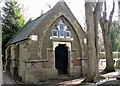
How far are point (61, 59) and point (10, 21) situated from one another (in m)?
14.0

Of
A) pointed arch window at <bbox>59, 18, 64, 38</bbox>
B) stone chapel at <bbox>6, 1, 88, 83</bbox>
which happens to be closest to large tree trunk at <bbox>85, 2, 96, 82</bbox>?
stone chapel at <bbox>6, 1, 88, 83</bbox>

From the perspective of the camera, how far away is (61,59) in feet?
68.6

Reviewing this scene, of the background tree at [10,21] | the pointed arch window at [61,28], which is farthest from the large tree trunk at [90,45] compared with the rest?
the background tree at [10,21]

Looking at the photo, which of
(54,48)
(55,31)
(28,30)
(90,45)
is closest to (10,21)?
(28,30)

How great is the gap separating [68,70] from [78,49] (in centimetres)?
242

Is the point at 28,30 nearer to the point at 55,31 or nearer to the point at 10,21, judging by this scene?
the point at 55,31

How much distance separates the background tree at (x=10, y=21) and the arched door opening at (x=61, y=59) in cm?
1278

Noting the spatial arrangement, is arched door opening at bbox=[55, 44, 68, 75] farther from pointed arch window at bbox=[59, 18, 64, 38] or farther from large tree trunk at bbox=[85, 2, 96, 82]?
large tree trunk at bbox=[85, 2, 96, 82]

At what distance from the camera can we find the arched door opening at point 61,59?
20.6 metres

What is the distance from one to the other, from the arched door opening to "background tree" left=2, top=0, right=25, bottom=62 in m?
12.8

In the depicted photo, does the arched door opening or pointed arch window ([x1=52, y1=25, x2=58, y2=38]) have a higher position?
pointed arch window ([x1=52, y1=25, x2=58, y2=38])

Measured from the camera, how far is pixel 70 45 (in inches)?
775

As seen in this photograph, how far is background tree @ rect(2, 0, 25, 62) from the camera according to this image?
31016 mm

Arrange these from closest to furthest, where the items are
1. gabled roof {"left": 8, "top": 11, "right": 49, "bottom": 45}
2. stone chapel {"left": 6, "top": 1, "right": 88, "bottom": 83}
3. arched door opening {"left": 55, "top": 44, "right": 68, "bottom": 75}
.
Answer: stone chapel {"left": 6, "top": 1, "right": 88, "bottom": 83} → gabled roof {"left": 8, "top": 11, "right": 49, "bottom": 45} → arched door opening {"left": 55, "top": 44, "right": 68, "bottom": 75}
